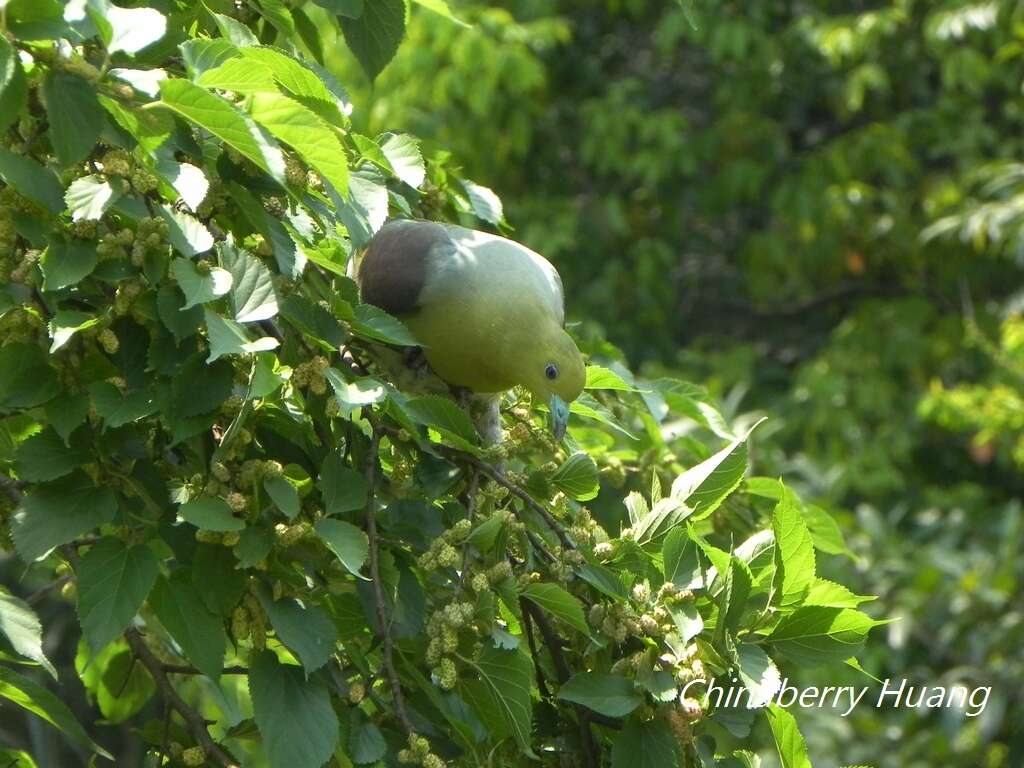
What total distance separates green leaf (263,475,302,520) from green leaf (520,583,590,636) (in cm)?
28

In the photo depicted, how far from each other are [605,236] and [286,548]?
6.08 metres

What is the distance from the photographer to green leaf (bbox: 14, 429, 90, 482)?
1.51 m

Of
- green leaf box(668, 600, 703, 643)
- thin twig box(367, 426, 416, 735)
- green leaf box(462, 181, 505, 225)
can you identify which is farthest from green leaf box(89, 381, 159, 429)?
green leaf box(462, 181, 505, 225)

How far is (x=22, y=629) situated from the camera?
61.2 inches

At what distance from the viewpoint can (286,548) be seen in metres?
1.54

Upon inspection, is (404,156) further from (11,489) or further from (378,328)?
(11,489)

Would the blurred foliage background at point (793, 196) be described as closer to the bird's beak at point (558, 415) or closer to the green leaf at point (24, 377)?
the bird's beak at point (558, 415)

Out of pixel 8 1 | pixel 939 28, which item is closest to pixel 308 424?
pixel 8 1

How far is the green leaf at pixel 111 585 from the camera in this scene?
148 cm

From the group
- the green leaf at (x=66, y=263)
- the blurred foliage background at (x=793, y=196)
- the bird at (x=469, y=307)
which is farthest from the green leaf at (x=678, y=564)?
the blurred foliage background at (x=793, y=196)

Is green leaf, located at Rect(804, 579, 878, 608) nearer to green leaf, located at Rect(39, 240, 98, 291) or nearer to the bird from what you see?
the bird

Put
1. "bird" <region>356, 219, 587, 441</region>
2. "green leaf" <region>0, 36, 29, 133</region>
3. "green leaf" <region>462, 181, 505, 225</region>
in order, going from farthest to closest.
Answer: "green leaf" <region>462, 181, 505, 225</region>
"bird" <region>356, 219, 587, 441</region>
"green leaf" <region>0, 36, 29, 133</region>

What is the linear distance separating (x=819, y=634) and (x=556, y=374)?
1.97ft

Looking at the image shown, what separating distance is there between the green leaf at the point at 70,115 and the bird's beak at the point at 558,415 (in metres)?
0.85
